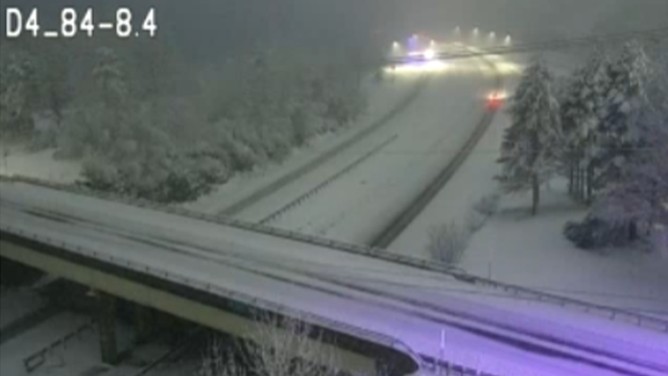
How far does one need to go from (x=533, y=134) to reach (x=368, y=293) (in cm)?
441

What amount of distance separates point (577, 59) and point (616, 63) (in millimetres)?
1234

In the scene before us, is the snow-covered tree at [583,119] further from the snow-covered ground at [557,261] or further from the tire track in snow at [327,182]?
the tire track in snow at [327,182]

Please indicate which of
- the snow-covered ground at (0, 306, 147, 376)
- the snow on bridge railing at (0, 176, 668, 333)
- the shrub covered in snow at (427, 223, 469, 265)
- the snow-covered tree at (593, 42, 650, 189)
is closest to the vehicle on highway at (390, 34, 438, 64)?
the shrub covered in snow at (427, 223, 469, 265)

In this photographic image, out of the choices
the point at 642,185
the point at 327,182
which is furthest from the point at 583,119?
the point at 327,182

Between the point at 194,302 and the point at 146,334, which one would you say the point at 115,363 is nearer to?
the point at 146,334

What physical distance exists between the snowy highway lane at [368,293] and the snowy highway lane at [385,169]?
1.69m

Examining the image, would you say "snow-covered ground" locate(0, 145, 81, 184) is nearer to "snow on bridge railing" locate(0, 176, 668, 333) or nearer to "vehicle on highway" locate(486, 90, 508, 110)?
"snow on bridge railing" locate(0, 176, 668, 333)

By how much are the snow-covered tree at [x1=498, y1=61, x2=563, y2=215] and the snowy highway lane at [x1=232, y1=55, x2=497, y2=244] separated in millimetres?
1305

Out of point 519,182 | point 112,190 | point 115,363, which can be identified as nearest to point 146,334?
point 115,363

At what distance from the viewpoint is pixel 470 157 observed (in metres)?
15.2

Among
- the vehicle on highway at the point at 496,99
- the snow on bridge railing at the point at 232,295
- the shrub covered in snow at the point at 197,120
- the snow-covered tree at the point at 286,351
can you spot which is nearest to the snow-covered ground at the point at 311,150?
the shrub covered in snow at the point at 197,120

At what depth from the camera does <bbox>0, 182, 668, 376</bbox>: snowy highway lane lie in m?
8.63

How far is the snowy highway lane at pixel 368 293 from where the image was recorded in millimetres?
8633

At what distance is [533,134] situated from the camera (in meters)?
13.5
